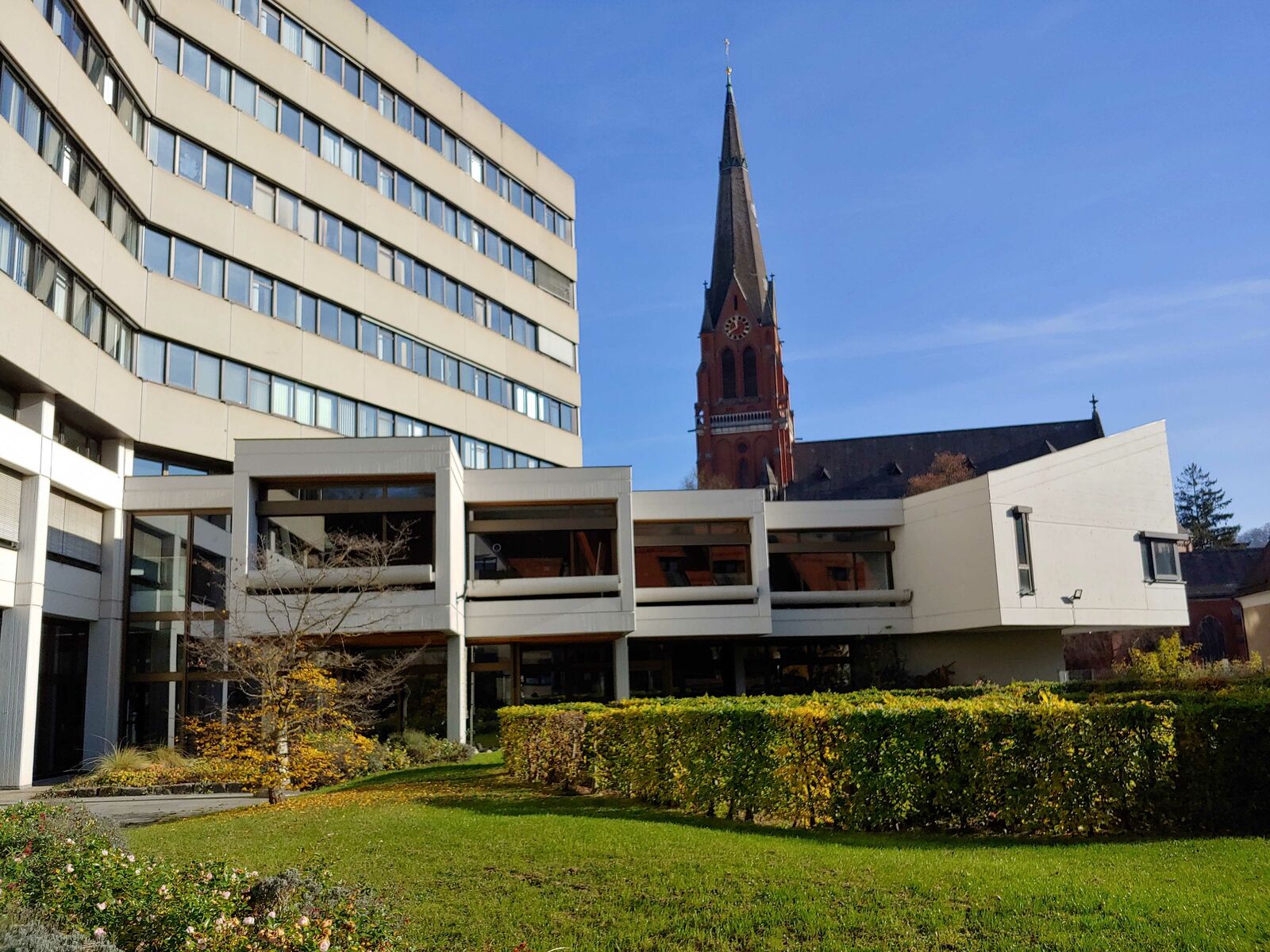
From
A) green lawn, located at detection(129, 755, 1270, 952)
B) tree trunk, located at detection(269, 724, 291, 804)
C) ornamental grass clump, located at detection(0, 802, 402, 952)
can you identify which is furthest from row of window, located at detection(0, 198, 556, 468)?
ornamental grass clump, located at detection(0, 802, 402, 952)

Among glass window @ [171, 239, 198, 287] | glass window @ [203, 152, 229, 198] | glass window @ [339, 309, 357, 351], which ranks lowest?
glass window @ [339, 309, 357, 351]

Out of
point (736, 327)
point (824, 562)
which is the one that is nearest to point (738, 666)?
point (824, 562)

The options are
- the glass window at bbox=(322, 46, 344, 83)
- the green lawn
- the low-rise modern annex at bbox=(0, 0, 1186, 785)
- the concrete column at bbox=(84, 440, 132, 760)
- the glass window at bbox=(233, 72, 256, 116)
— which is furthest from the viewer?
the glass window at bbox=(322, 46, 344, 83)

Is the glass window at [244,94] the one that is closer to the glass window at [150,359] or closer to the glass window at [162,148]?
the glass window at [162,148]

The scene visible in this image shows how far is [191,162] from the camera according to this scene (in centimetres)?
2684

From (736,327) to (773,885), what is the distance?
88257 millimetres

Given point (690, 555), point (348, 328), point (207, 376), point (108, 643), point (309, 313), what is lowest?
point (108, 643)

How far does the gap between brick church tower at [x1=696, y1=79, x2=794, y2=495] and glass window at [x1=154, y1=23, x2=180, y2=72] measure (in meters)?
67.8

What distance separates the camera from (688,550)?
29.1m

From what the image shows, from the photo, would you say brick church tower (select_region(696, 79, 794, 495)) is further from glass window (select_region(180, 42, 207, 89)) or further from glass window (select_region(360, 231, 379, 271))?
glass window (select_region(180, 42, 207, 89))

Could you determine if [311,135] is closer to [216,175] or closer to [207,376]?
[216,175]

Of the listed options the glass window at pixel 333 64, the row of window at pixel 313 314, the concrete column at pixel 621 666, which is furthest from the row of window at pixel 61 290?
the concrete column at pixel 621 666

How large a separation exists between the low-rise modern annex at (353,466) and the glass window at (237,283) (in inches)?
3.2

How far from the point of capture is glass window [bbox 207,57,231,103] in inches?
1083
